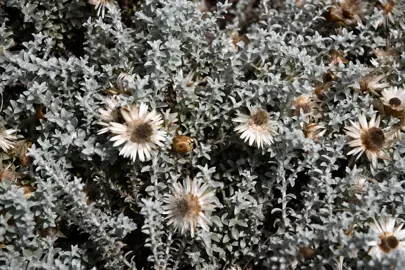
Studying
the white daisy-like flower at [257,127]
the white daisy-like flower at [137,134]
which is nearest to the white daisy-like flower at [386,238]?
the white daisy-like flower at [257,127]

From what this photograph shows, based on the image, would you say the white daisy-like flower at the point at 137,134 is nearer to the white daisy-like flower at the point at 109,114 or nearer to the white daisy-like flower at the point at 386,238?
the white daisy-like flower at the point at 109,114

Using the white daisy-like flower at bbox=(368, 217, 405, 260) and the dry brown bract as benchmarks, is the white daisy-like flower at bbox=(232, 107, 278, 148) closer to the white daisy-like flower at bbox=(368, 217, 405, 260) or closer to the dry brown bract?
the white daisy-like flower at bbox=(368, 217, 405, 260)

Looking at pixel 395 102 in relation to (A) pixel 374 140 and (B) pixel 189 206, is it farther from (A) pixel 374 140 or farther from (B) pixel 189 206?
(B) pixel 189 206

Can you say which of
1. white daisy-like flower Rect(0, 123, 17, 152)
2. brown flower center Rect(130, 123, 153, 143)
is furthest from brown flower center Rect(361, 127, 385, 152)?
white daisy-like flower Rect(0, 123, 17, 152)

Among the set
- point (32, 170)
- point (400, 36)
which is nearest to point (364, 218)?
point (400, 36)

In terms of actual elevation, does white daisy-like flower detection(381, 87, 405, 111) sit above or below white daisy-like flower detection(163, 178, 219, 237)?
above

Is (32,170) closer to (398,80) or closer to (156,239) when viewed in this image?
(156,239)
